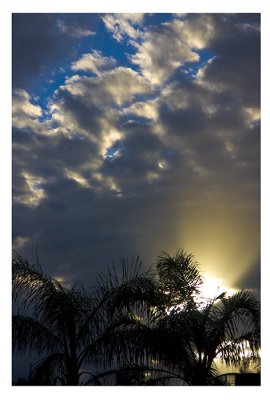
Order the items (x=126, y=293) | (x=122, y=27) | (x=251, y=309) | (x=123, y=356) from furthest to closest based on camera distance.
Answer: (x=251, y=309)
(x=126, y=293)
(x=123, y=356)
(x=122, y=27)

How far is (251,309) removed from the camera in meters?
11.8

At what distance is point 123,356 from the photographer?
1041cm

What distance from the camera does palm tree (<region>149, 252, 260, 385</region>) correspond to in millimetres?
11438

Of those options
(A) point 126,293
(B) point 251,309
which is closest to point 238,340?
(B) point 251,309

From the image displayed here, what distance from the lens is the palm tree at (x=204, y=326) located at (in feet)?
37.5

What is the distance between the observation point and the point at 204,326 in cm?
1180
